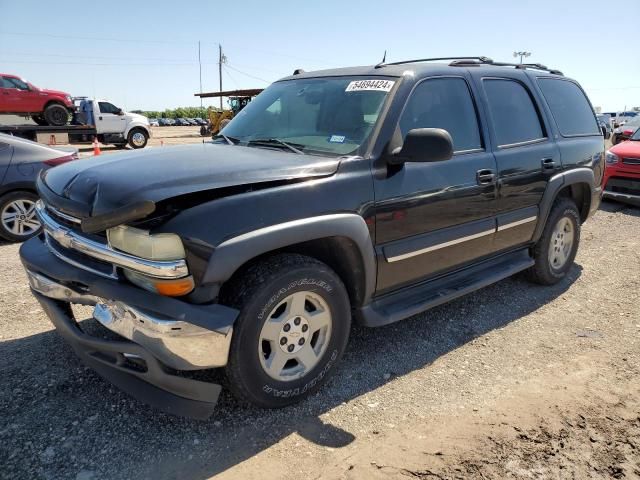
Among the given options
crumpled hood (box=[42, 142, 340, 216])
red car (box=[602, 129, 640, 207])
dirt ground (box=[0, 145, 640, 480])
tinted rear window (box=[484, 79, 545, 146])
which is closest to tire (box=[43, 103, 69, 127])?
dirt ground (box=[0, 145, 640, 480])

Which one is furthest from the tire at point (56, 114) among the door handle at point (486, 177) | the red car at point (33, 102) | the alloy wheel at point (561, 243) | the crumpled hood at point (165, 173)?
the door handle at point (486, 177)

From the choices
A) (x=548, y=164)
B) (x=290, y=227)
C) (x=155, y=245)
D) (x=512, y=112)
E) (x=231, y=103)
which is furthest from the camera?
(x=231, y=103)

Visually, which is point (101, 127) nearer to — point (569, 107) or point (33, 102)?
point (33, 102)

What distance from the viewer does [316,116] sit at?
A: 345 centimetres

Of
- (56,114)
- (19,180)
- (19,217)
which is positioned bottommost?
(19,217)

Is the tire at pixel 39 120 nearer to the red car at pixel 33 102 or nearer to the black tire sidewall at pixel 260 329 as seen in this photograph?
the red car at pixel 33 102

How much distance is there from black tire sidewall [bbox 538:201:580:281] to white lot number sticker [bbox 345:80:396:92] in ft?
7.50

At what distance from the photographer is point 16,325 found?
3.76 m

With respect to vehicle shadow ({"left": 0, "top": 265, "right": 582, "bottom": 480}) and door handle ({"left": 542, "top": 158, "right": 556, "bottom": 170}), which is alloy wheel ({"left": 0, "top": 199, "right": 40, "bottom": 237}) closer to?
vehicle shadow ({"left": 0, "top": 265, "right": 582, "bottom": 480})

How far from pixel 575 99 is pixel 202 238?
4.46 m

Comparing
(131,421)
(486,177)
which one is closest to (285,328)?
(131,421)

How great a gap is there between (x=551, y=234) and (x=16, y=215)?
6169 millimetres

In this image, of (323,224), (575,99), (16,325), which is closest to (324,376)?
(323,224)

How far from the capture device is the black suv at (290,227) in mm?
2316
